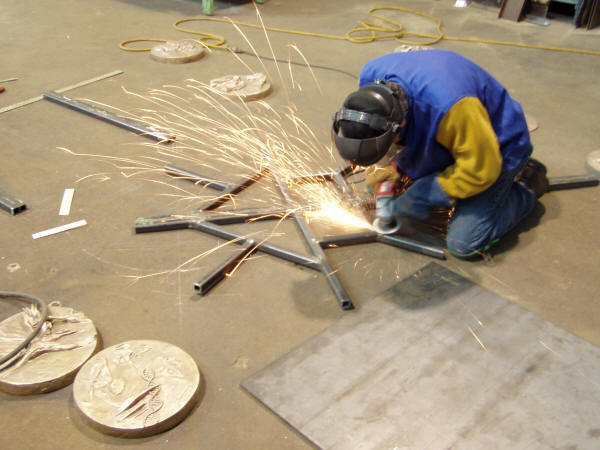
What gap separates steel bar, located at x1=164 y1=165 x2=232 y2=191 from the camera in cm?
321

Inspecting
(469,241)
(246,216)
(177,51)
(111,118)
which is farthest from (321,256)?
(177,51)

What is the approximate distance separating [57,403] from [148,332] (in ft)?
1.49

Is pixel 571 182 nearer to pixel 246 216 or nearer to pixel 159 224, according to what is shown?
pixel 246 216

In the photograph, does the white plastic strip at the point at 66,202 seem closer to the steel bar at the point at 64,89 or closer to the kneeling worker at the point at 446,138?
the steel bar at the point at 64,89

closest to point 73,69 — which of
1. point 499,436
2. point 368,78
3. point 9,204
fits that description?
point 9,204

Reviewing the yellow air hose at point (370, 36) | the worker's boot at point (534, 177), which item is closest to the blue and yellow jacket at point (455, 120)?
the worker's boot at point (534, 177)

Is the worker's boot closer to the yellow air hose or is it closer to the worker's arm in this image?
the worker's arm

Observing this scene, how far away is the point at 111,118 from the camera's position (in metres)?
3.92

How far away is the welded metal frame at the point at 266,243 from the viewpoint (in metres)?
2.56

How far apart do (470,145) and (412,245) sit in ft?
2.11

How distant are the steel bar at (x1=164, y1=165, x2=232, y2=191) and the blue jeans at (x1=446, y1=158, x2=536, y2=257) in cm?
136

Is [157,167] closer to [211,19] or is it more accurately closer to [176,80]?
[176,80]

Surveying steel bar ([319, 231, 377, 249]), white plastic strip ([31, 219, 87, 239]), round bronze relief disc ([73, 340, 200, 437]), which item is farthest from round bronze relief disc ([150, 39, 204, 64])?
round bronze relief disc ([73, 340, 200, 437])

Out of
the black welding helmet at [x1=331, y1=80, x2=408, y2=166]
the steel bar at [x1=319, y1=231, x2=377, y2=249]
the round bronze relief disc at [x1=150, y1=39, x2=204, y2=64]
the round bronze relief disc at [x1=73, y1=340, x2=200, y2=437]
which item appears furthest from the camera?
the round bronze relief disc at [x1=150, y1=39, x2=204, y2=64]
